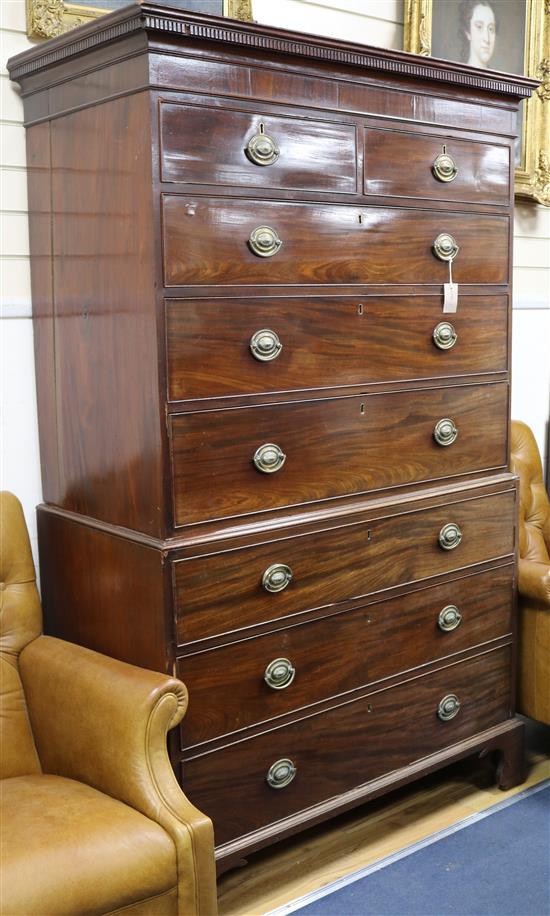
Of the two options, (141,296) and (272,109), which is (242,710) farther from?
(272,109)

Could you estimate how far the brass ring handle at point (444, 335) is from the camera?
3.00m

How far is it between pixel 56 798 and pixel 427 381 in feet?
5.05

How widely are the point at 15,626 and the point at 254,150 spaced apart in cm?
139

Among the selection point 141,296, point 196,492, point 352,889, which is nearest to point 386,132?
point 141,296

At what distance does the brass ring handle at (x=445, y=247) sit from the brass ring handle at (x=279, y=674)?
125 cm

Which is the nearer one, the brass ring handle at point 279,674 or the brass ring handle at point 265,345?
the brass ring handle at point 265,345

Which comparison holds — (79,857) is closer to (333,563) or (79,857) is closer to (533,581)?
(333,563)

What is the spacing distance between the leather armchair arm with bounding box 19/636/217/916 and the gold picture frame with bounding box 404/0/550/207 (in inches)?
104

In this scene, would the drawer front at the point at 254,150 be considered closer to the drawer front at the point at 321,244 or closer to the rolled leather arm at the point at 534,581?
the drawer front at the point at 321,244

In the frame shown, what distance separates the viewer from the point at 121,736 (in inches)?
91.5

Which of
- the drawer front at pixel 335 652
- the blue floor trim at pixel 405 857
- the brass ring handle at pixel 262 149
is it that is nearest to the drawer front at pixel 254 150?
the brass ring handle at pixel 262 149

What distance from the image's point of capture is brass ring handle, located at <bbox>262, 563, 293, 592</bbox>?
8.66ft

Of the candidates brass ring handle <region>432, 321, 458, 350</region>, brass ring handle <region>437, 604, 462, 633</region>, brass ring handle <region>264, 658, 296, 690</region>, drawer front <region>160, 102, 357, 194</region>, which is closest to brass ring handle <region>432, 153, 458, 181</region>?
drawer front <region>160, 102, 357, 194</region>

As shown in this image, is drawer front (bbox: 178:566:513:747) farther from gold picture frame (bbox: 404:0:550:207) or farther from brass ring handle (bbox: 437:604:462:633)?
gold picture frame (bbox: 404:0:550:207)
